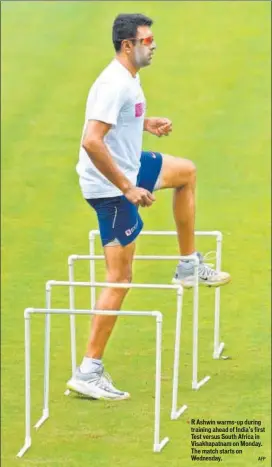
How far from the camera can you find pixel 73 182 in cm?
1638

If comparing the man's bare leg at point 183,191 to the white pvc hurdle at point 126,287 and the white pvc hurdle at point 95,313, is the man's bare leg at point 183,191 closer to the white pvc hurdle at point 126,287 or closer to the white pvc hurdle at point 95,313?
the white pvc hurdle at point 126,287

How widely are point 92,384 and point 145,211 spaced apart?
20.2 feet

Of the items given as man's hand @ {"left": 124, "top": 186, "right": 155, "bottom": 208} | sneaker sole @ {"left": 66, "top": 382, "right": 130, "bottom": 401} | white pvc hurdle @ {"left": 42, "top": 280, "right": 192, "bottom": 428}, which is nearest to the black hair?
man's hand @ {"left": 124, "top": 186, "right": 155, "bottom": 208}

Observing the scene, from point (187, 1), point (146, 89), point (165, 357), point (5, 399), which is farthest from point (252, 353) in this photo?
point (187, 1)

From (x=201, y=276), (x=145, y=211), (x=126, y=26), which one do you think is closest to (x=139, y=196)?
(x=126, y=26)

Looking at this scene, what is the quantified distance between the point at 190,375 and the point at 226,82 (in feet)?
31.3

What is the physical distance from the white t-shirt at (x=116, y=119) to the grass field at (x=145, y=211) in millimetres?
1311

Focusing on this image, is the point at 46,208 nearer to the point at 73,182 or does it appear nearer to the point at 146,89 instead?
the point at 73,182

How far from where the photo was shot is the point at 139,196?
356 inches

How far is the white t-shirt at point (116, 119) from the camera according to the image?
9.09 metres

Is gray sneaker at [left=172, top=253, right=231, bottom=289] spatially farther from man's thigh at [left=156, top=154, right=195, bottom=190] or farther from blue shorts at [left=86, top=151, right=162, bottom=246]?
blue shorts at [left=86, top=151, right=162, bottom=246]

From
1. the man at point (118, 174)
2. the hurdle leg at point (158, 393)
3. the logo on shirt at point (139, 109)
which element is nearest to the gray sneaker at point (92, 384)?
the man at point (118, 174)

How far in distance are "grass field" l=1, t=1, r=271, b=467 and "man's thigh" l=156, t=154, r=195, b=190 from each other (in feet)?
4.11

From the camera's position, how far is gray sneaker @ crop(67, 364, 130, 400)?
9.42 meters
